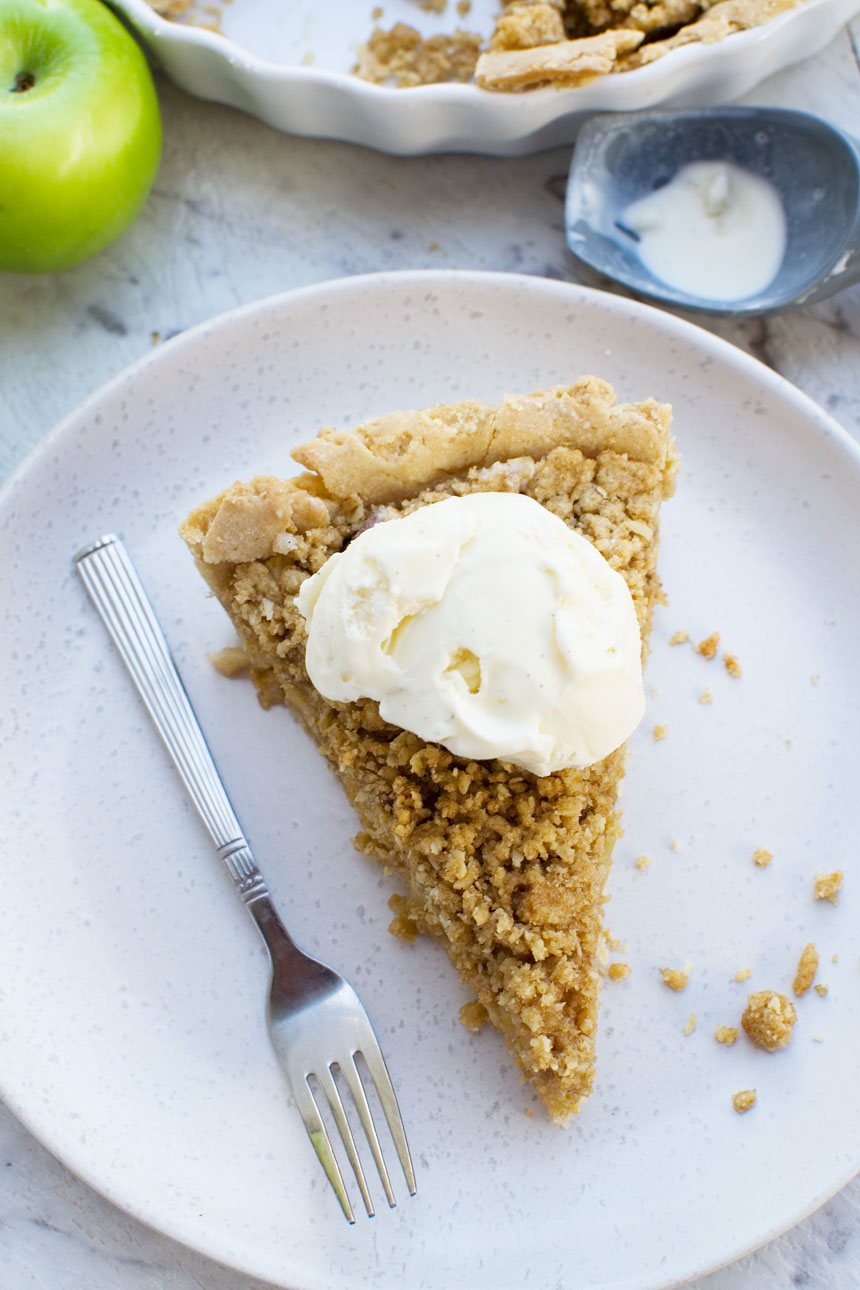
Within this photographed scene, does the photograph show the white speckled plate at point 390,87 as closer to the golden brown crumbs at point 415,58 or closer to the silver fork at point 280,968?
the golden brown crumbs at point 415,58

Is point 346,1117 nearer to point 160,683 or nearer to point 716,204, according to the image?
point 160,683

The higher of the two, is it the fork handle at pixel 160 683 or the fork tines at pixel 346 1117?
the fork handle at pixel 160 683

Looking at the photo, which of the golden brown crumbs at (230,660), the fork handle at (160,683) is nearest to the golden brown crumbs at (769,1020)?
the fork handle at (160,683)

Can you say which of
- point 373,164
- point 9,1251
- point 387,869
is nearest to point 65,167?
point 373,164

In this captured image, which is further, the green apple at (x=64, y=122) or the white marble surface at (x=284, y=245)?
the white marble surface at (x=284, y=245)

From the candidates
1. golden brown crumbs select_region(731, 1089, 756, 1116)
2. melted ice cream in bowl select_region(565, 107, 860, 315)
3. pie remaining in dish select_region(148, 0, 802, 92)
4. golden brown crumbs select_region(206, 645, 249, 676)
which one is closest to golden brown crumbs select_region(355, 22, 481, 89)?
pie remaining in dish select_region(148, 0, 802, 92)

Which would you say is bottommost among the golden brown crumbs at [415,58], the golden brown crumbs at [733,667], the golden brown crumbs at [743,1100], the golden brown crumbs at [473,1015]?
the golden brown crumbs at [743,1100]

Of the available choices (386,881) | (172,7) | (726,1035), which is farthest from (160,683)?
(172,7)

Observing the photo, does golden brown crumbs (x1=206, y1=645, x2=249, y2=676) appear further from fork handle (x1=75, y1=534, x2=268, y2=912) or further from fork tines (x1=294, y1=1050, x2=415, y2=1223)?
fork tines (x1=294, y1=1050, x2=415, y2=1223)

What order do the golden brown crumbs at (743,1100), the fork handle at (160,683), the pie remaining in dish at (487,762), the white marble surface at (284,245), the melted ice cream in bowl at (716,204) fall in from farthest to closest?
1. the white marble surface at (284,245)
2. the melted ice cream in bowl at (716,204)
3. the fork handle at (160,683)
4. the golden brown crumbs at (743,1100)
5. the pie remaining in dish at (487,762)
